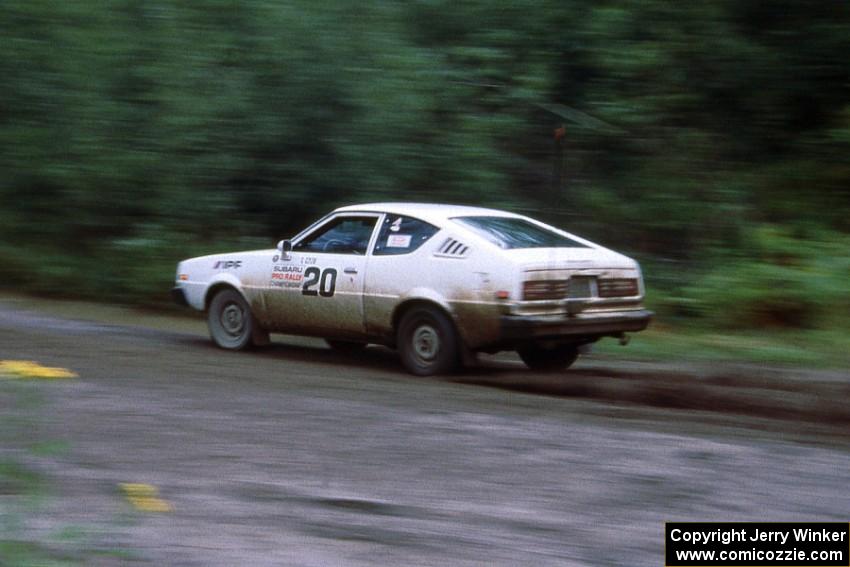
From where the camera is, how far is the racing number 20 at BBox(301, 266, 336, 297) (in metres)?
10.4

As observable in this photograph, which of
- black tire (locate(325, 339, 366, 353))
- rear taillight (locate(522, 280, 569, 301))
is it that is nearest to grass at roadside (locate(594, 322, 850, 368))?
rear taillight (locate(522, 280, 569, 301))

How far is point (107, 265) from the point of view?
52.4ft

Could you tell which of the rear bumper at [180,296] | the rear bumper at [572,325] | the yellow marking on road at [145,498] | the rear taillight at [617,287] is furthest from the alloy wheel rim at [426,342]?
the yellow marking on road at [145,498]

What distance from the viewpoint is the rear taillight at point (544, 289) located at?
9125 millimetres

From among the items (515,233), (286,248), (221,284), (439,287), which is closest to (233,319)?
(221,284)

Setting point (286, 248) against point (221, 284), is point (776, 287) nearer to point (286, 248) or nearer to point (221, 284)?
point (286, 248)

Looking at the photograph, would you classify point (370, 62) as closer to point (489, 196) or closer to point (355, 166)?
point (355, 166)

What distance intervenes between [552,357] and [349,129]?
258 inches

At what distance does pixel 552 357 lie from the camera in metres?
10.3

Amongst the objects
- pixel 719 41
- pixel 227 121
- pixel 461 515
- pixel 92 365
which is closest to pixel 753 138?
pixel 719 41

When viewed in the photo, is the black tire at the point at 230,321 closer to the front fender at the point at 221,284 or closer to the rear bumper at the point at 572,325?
the front fender at the point at 221,284

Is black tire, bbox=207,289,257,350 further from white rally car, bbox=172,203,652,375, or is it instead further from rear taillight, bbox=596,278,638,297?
rear taillight, bbox=596,278,638,297

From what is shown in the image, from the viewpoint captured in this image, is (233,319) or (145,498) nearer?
(145,498)
